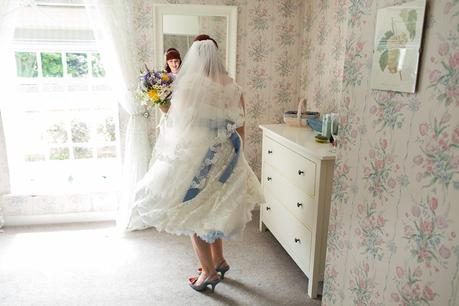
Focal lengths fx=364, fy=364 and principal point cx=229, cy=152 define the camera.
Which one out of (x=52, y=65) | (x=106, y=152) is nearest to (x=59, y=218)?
(x=106, y=152)

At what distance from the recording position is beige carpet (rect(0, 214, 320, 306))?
229cm

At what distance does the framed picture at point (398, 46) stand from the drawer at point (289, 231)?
1.25 meters

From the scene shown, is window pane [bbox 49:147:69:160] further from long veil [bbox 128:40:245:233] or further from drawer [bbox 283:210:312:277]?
drawer [bbox 283:210:312:277]

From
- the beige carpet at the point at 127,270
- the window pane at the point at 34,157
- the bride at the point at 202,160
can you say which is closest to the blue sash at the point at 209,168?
the bride at the point at 202,160

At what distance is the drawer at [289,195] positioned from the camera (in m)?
2.27

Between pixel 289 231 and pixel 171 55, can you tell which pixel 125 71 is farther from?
pixel 289 231

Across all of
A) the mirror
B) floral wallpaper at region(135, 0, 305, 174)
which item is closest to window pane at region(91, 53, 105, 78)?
floral wallpaper at region(135, 0, 305, 174)

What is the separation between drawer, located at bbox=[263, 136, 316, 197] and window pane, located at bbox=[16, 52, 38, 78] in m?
2.07

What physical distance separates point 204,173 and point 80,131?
175 cm

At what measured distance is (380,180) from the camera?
4.37ft

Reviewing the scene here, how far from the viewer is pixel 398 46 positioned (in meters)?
1.21

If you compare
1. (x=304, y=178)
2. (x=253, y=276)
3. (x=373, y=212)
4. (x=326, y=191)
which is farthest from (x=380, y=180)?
(x=253, y=276)

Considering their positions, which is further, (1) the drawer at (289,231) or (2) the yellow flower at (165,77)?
(2) the yellow flower at (165,77)

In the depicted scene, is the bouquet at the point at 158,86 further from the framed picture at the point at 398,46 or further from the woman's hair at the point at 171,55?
the framed picture at the point at 398,46
